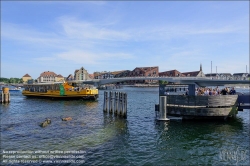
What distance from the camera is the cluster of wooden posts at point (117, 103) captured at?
25422 mm

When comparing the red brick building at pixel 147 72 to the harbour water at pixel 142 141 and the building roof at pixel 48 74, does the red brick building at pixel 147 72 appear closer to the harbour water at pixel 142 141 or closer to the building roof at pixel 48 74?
the building roof at pixel 48 74

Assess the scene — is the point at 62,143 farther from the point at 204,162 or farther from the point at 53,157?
the point at 204,162

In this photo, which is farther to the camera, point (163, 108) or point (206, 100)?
point (163, 108)

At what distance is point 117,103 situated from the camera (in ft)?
89.0

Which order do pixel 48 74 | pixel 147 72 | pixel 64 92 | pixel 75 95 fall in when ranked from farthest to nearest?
pixel 48 74 < pixel 147 72 < pixel 64 92 < pixel 75 95

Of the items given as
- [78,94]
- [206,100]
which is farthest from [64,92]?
[206,100]

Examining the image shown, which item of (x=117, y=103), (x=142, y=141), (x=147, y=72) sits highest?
(x=147, y=72)

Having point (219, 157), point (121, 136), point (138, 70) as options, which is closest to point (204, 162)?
point (219, 157)

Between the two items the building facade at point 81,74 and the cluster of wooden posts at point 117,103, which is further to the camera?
the building facade at point 81,74

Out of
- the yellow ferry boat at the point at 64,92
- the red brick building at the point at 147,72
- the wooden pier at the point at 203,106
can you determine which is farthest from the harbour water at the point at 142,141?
the red brick building at the point at 147,72

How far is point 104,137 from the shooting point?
1689cm

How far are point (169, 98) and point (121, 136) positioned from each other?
8333 millimetres

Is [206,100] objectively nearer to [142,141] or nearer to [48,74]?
[142,141]

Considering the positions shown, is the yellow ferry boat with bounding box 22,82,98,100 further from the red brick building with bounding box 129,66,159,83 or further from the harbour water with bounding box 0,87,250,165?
the red brick building with bounding box 129,66,159,83
